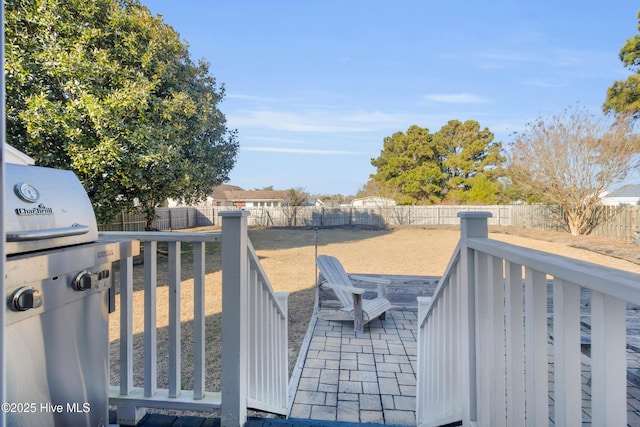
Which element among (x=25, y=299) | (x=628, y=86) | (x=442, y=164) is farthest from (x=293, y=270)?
(x=442, y=164)

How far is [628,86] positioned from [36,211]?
13530 millimetres

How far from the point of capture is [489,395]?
129 centimetres

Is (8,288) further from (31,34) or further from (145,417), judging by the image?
(31,34)

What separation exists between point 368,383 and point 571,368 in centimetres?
222

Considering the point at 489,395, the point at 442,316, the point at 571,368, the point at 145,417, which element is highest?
the point at 571,368

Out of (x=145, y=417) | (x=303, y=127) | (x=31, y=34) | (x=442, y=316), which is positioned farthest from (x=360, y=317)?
(x=303, y=127)

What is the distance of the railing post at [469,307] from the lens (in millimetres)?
1400

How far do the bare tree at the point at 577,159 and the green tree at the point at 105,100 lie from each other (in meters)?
13.0

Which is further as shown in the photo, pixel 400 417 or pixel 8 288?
pixel 400 417

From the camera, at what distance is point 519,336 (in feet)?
3.55

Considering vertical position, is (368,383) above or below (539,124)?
below

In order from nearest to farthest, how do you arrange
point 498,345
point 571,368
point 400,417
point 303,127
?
point 571,368
point 498,345
point 400,417
point 303,127

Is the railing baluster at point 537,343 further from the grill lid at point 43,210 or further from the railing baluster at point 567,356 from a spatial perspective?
the grill lid at point 43,210

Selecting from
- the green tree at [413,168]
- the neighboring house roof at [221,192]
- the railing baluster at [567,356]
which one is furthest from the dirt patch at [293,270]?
the neighboring house roof at [221,192]
